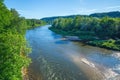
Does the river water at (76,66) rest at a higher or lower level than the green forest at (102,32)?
lower

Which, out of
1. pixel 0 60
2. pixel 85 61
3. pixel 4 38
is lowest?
pixel 85 61

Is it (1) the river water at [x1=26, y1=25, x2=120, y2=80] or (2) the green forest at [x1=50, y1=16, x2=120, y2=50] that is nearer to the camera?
(1) the river water at [x1=26, y1=25, x2=120, y2=80]

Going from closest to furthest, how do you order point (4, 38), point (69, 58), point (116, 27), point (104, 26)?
point (4, 38) → point (69, 58) → point (116, 27) → point (104, 26)

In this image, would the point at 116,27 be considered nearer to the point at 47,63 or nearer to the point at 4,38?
the point at 47,63

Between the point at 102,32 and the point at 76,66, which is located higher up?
the point at 102,32

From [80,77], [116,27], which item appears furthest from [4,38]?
[116,27]

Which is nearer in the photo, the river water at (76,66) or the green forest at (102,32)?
the river water at (76,66)

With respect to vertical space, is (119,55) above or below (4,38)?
below

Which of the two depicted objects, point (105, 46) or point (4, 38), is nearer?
point (4, 38)

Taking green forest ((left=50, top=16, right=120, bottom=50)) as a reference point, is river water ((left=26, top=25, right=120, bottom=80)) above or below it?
below

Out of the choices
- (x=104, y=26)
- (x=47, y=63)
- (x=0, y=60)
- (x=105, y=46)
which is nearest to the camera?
(x=0, y=60)

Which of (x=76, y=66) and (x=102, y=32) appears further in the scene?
(x=102, y=32)
